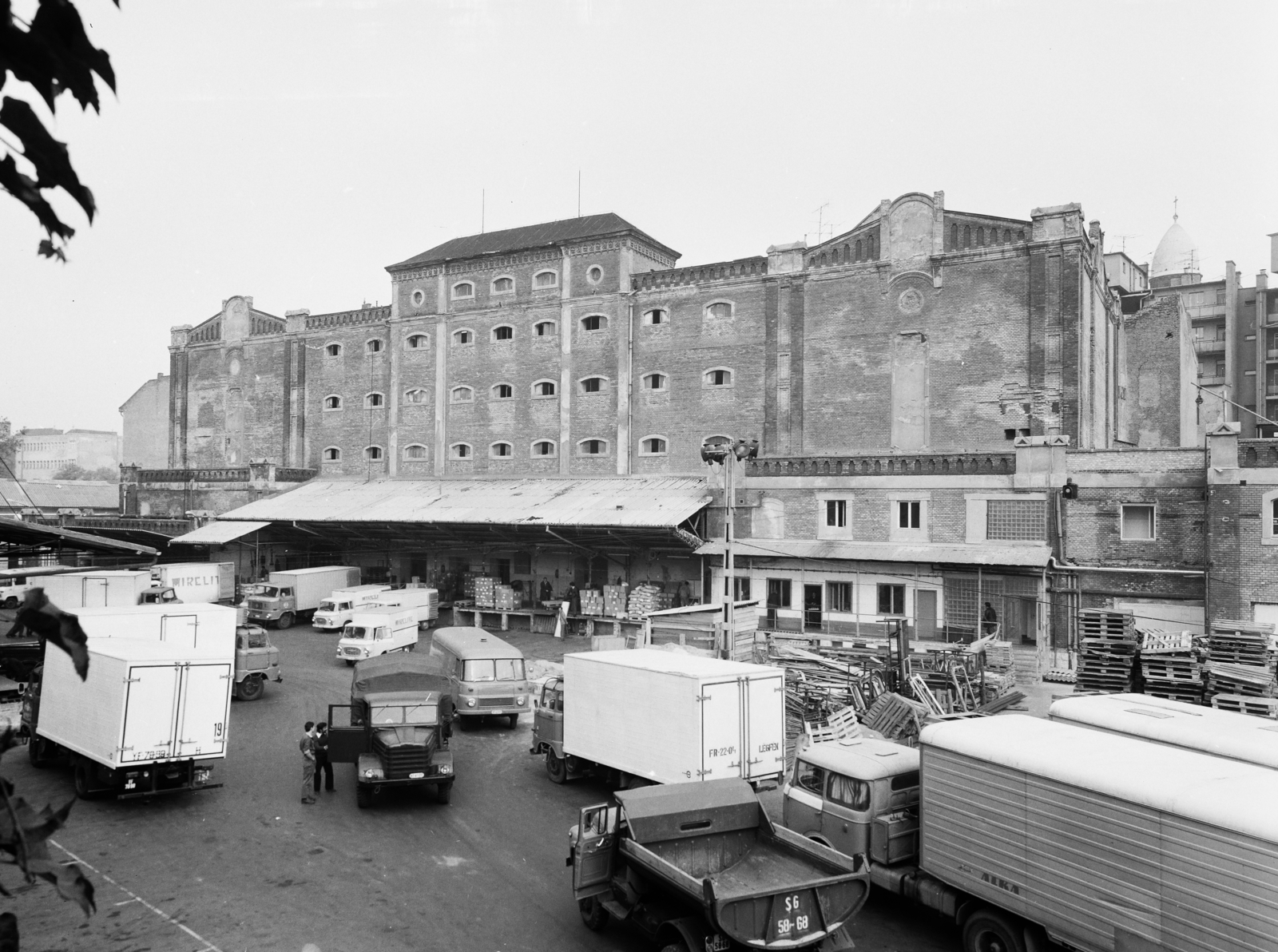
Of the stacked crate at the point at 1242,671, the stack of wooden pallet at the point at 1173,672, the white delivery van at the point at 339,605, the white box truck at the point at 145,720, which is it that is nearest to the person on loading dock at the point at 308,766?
the white box truck at the point at 145,720

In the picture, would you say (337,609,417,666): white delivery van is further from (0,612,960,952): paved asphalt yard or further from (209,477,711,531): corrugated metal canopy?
(0,612,960,952): paved asphalt yard

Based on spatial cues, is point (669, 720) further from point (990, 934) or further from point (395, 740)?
point (990, 934)

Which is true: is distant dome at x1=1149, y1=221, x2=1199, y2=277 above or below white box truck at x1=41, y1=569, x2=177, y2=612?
above

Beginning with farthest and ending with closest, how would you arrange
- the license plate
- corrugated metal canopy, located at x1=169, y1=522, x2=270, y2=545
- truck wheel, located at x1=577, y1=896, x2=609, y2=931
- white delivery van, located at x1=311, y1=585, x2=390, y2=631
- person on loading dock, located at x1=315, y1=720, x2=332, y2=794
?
corrugated metal canopy, located at x1=169, y1=522, x2=270, y2=545
white delivery van, located at x1=311, y1=585, x2=390, y2=631
person on loading dock, located at x1=315, y1=720, x2=332, y2=794
truck wheel, located at x1=577, y1=896, x2=609, y2=931
the license plate

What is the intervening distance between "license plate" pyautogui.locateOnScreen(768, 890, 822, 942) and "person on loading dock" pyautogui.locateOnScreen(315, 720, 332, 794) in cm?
970

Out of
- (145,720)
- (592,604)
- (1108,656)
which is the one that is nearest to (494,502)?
(592,604)

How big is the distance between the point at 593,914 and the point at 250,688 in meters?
16.9

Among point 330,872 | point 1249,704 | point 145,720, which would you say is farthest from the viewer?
point 1249,704

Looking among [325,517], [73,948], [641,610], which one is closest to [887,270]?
[641,610]

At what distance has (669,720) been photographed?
1535 cm

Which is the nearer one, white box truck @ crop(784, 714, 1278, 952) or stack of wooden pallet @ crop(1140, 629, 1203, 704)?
white box truck @ crop(784, 714, 1278, 952)

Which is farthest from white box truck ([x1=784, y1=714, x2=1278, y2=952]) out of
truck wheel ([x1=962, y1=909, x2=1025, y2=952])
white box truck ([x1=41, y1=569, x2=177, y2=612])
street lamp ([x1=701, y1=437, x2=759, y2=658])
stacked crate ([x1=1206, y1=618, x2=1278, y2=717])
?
white box truck ([x1=41, y1=569, x2=177, y2=612])

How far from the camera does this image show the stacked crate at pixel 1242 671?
20.3 metres

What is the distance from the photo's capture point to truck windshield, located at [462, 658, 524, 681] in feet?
73.8
